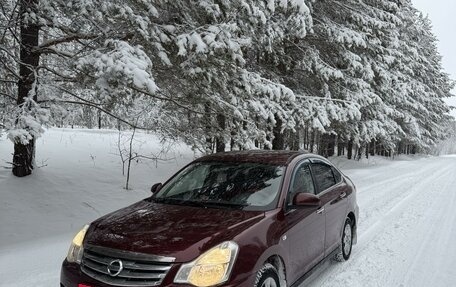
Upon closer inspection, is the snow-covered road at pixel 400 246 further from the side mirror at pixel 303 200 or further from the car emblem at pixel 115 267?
the car emblem at pixel 115 267

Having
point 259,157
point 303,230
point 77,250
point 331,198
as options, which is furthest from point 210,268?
point 331,198

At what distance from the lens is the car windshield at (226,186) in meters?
4.50

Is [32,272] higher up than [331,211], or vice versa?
[331,211]

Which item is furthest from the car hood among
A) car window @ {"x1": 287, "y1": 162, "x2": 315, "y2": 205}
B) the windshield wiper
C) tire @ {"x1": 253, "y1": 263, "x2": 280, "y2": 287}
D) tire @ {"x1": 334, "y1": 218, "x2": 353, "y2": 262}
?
tire @ {"x1": 334, "y1": 218, "x2": 353, "y2": 262}

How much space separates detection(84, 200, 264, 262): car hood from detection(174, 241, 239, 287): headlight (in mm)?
55

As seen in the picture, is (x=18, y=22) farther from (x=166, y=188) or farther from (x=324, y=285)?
(x=324, y=285)

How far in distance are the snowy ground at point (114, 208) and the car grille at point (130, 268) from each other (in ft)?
5.88

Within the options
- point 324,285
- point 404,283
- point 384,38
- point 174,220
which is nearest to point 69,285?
point 174,220

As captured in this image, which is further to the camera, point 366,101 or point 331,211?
point 366,101

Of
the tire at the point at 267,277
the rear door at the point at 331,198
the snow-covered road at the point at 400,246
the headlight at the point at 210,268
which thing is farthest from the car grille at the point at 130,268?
the rear door at the point at 331,198

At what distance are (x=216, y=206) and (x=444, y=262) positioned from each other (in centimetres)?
390

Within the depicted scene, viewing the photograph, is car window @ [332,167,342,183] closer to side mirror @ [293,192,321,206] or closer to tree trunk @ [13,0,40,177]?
side mirror @ [293,192,321,206]

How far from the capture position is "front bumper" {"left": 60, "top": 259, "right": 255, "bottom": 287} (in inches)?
131

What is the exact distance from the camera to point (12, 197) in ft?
27.3
